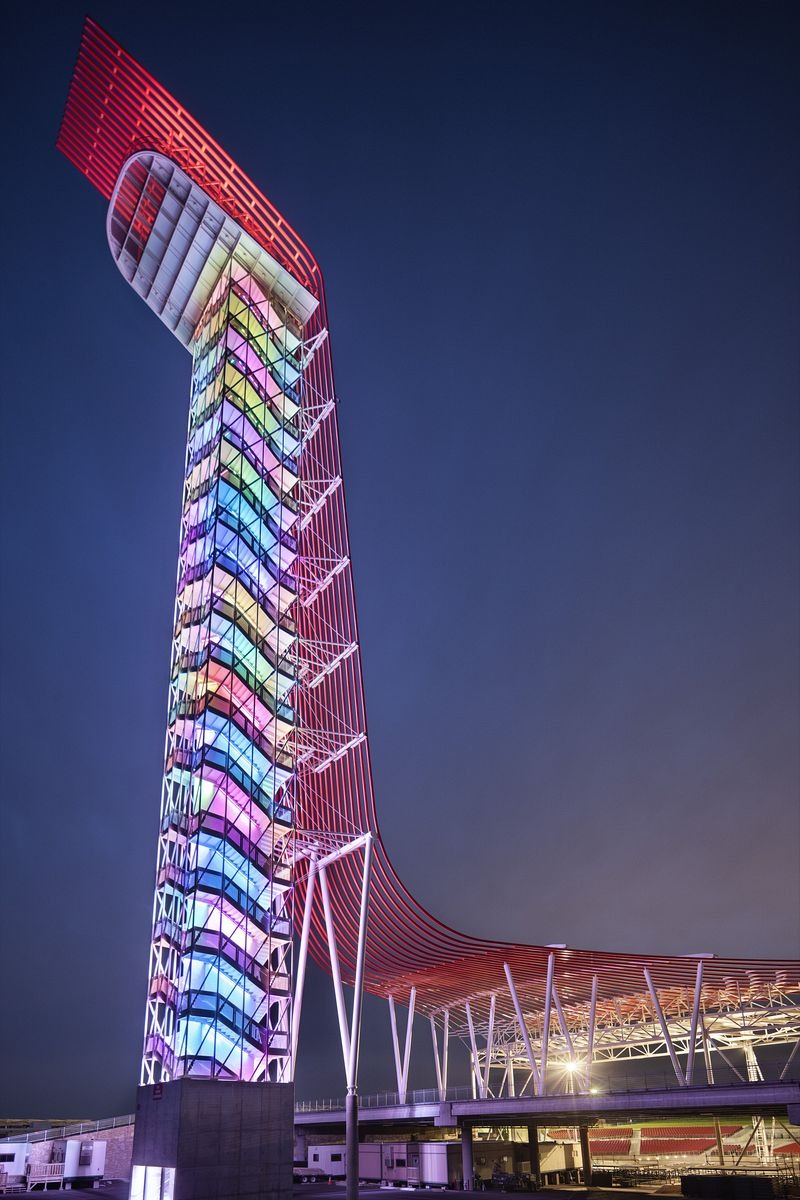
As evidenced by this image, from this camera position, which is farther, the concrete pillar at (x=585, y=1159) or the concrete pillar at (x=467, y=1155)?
the concrete pillar at (x=585, y=1159)

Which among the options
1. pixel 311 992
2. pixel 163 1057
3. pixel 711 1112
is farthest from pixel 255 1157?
pixel 311 992

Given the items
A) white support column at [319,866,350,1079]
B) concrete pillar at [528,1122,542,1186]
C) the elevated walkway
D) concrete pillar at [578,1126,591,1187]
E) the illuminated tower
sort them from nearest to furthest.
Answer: the illuminated tower → the elevated walkway → white support column at [319,866,350,1079] → concrete pillar at [528,1122,542,1186] → concrete pillar at [578,1126,591,1187]

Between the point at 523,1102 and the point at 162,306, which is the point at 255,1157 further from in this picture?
the point at 162,306

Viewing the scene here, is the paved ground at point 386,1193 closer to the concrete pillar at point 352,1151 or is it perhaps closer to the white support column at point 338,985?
the concrete pillar at point 352,1151

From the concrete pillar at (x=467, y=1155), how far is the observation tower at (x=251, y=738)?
4.14 metres

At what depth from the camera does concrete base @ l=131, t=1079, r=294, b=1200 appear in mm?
25156

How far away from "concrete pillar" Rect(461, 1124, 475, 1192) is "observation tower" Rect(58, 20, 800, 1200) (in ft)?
13.6

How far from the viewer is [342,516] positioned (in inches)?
1716

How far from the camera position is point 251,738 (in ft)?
116

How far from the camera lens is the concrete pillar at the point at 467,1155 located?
132ft

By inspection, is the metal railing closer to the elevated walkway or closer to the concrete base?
the elevated walkway

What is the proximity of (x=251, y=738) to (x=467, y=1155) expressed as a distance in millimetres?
22612

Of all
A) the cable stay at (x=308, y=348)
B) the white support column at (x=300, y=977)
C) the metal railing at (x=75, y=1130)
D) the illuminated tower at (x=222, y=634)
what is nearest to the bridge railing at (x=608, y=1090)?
the white support column at (x=300, y=977)

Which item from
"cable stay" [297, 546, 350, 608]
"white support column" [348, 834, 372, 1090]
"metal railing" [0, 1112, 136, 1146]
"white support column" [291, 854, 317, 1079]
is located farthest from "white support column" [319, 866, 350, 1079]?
"metal railing" [0, 1112, 136, 1146]
